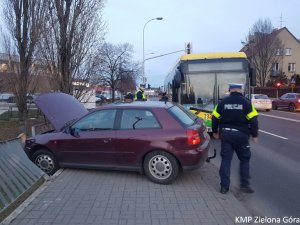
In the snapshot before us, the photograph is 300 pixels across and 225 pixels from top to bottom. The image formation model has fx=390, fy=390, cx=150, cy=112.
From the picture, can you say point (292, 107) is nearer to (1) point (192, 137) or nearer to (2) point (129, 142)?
(1) point (192, 137)

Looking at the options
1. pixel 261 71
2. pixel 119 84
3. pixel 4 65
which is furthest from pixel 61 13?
pixel 261 71

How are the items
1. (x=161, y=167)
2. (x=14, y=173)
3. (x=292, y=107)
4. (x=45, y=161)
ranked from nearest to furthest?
(x=14, y=173), (x=161, y=167), (x=45, y=161), (x=292, y=107)

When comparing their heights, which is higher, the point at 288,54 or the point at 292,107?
the point at 288,54

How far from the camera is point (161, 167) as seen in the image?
283 inches

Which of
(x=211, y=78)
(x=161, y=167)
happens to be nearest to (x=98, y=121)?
(x=161, y=167)

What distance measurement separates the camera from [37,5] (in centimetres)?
1814

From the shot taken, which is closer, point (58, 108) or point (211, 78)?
point (58, 108)

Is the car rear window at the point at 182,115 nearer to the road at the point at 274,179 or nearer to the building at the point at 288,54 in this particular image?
the road at the point at 274,179

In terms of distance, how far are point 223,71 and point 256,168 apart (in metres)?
5.97

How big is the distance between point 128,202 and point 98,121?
2.37m

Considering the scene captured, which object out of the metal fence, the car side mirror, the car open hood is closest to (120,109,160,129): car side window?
the car side mirror

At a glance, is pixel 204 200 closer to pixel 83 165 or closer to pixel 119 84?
pixel 83 165

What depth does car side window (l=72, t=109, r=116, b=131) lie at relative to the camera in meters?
7.78

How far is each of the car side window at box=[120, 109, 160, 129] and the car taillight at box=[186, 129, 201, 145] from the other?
2.05 feet
